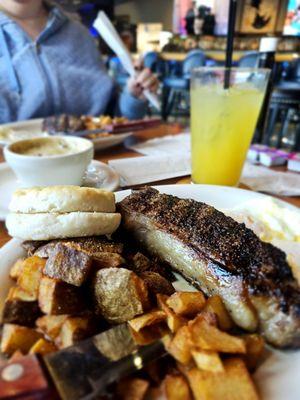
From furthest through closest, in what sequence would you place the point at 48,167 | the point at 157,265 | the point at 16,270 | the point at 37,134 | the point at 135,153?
1. the point at 37,134
2. the point at 135,153
3. the point at 48,167
4. the point at 157,265
5. the point at 16,270

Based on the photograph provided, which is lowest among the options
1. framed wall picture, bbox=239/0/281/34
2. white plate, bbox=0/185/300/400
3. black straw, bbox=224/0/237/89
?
white plate, bbox=0/185/300/400

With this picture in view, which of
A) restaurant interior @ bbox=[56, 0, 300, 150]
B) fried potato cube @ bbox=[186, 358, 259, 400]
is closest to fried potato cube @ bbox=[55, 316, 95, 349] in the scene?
fried potato cube @ bbox=[186, 358, 259, 400]

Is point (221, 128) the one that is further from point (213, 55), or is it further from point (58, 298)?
point (213, 55)

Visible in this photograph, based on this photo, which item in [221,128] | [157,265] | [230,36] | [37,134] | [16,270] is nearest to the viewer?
[16,270]

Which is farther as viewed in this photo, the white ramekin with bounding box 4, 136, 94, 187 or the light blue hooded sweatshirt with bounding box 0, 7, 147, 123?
the light blue hooded sweatshirt with bounding box 0, 7, 147, 123

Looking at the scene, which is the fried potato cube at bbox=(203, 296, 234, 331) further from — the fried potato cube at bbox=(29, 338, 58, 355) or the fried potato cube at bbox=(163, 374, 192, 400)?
the fried potato cube at bbox=(29, 338, 58, 355)

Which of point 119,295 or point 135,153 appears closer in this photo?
point 119,295

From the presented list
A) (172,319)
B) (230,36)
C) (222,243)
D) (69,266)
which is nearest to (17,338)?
(69,266)
